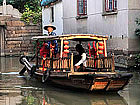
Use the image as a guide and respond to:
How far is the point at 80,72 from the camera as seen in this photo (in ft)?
40.0

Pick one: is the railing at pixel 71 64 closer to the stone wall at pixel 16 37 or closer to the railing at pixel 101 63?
the railing at pixel 101 63

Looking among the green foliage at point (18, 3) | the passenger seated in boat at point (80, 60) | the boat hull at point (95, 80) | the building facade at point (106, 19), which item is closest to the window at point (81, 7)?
the building facade at point (106, 19)

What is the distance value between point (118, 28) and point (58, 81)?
6.77 meters

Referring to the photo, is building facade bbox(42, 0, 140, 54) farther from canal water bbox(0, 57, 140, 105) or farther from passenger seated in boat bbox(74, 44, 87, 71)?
passenger seated in boat bbox(74, 44, 87, 71)

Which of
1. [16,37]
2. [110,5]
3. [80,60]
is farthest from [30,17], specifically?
[80,60]

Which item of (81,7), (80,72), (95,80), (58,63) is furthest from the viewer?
(81,7)

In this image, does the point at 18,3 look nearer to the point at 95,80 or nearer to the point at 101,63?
the point at 101,63

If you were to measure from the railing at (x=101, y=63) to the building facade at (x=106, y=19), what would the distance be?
419 centimetres

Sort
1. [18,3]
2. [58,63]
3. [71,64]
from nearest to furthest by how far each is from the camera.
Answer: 1. [71,64]
2. [58,63]
3. [18,3]

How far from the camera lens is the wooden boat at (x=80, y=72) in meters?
11.6

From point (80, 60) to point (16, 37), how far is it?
17927 millimetres

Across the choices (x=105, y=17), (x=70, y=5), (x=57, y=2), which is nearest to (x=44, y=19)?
(x=57, y=2)

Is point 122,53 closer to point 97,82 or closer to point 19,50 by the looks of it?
point 97,82

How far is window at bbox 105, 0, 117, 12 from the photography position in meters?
18.7
